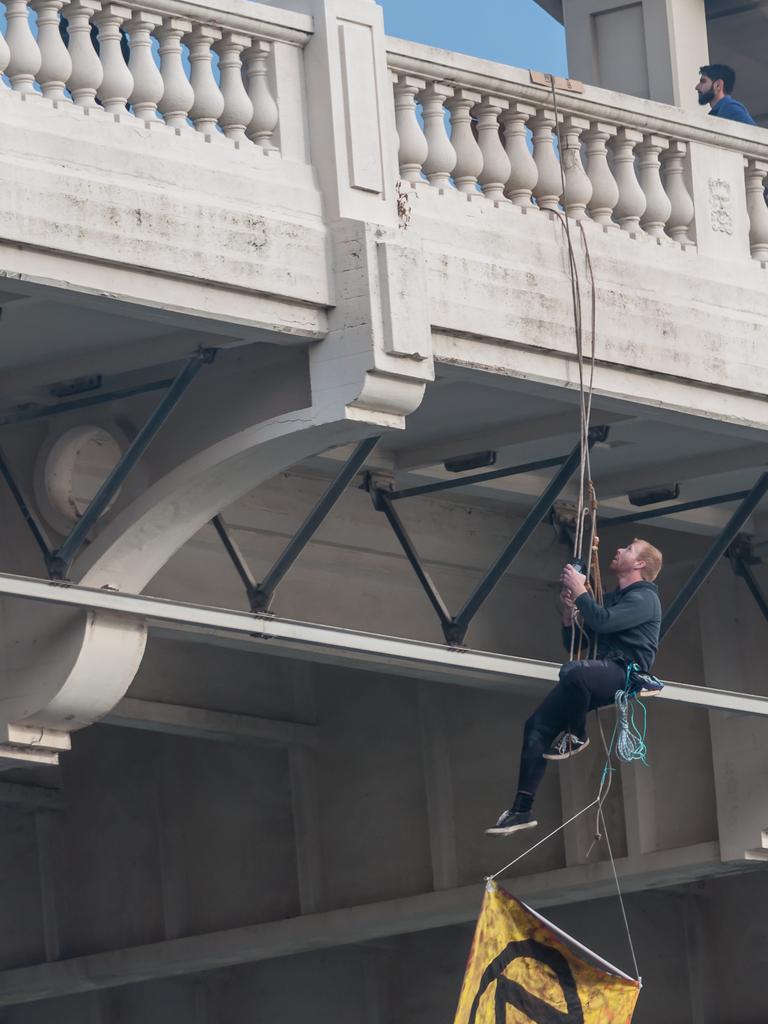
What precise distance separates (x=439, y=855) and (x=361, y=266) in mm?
8269

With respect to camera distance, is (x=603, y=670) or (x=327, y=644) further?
(x=327, y=644)

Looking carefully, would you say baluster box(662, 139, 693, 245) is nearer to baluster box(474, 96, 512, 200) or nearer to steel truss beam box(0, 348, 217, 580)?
baluster box(474, 96, 512, 200)

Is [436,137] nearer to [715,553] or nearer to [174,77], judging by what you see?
[174,77]

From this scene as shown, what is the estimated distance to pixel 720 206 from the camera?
66.6ft

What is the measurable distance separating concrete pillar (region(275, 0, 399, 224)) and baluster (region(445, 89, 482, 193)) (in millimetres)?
896

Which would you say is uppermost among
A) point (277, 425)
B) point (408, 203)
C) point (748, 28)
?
point (748, 28)

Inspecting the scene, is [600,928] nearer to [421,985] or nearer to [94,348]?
[421,985]

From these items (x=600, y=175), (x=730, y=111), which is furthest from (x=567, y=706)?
(x=730, y=111)

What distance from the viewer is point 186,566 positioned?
20.2 metres

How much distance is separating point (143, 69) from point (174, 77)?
0.75 ft

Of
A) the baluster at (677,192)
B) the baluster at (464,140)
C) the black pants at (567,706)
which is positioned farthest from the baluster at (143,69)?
the baluster at (677,192)

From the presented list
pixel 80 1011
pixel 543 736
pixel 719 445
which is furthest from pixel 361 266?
pixel 80 1011

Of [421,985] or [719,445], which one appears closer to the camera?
[719,445]

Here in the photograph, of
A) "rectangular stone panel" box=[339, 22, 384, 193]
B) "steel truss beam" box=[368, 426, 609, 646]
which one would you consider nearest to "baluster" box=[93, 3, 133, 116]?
"rectangular stone panel" box=[339, 22, 384, 193]
